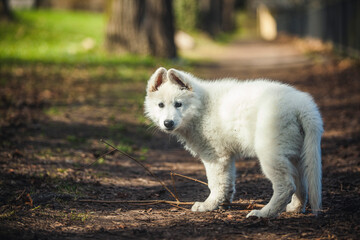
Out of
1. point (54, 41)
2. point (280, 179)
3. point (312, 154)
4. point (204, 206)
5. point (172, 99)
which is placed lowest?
point (204, 206)

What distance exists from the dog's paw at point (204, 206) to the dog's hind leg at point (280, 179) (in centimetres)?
63

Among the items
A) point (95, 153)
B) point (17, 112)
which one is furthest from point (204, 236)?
point (17, 112)

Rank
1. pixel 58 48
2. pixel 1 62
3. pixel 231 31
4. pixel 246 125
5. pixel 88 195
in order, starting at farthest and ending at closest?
pixel 231 31 < pixel 58 48 < pixel 1 62 < pixel 88 195 < pixel 246 125

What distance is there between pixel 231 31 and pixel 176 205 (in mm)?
54592

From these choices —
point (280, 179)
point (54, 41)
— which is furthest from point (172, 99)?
point (54, 41)

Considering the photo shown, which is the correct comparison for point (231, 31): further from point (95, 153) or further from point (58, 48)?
point (95, 153)

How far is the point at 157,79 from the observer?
15.1ft

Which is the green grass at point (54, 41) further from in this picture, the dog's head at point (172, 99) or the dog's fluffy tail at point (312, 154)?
the dog's fluffy tail at point (312, 154)

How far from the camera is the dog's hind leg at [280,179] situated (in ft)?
12.5

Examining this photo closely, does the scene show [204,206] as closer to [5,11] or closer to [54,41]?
[54,41]

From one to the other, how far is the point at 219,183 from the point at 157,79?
1.26 meters

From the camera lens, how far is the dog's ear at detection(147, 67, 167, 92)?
4.56 meters

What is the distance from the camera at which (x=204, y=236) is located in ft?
11.9

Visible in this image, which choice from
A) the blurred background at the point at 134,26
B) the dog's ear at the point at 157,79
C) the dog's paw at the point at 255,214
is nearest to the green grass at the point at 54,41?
the blurred background at the point at 134,26
